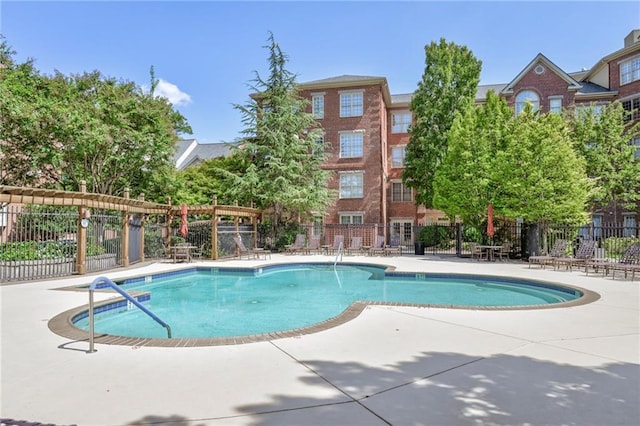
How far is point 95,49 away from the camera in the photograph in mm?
16219

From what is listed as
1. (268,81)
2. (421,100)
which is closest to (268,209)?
(268,81)

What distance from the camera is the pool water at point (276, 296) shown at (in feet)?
24.5

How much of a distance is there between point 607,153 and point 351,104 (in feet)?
55.9

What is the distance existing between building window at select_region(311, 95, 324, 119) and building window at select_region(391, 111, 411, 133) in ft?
24.0

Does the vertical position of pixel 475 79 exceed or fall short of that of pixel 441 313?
it exceeds it

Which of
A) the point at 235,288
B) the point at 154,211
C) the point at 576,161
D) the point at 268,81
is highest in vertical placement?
the point at 268,81

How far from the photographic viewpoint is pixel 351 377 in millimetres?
3799

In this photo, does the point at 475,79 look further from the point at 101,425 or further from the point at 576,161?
the point at 101,425

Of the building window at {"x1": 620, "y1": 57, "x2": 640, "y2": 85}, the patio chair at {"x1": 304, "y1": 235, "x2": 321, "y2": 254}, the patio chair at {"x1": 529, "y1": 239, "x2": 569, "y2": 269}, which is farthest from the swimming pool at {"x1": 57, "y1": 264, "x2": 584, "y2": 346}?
the building window at {"x1": 620, "y1": 57, "x2": 640, "y2": 85}

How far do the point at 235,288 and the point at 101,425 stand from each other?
9.37 metres

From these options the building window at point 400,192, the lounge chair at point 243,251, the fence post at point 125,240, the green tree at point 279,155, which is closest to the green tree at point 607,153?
the building window at point 400,192

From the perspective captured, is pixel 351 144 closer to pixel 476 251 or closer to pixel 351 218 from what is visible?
pixel 351 218

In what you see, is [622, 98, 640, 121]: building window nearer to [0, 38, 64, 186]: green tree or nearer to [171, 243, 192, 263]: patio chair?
[171, 243, 192, 263]: patio chair

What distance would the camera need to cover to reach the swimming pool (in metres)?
7.21
